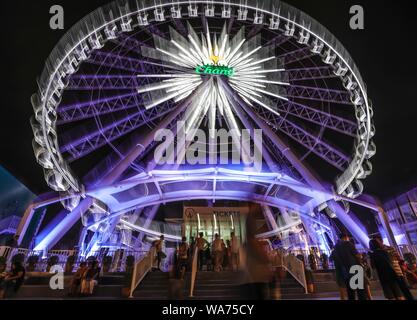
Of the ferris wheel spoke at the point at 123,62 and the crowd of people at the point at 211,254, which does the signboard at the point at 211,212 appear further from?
the crowd of people at the point at 211,254

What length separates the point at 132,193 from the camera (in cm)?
2167

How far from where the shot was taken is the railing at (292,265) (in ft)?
25.0

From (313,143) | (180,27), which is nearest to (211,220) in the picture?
(313,143)

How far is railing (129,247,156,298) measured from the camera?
7492mm

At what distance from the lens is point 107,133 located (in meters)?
17.9

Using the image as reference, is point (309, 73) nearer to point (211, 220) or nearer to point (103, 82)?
point (103, 82)

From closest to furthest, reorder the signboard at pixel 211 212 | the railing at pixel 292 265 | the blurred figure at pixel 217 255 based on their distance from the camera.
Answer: the railing at pixel 292 265
the blurred figure at pixel 217 255
the signboard at pixel 211 212

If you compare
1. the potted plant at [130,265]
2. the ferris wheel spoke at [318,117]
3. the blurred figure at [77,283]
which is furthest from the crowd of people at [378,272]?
the ferris wheel spoke at [318,117]

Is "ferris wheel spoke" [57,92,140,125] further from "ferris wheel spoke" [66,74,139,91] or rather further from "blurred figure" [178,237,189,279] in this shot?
"blurred figure" [178,237,189,279]

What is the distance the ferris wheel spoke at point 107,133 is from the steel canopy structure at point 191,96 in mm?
75

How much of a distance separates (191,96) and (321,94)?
759 cm

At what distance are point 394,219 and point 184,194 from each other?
20.9 meters

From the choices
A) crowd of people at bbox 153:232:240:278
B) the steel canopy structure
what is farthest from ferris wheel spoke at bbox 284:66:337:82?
crowd of people at bbox 153:232:240:278

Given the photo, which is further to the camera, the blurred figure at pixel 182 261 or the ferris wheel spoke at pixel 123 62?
the ferris wheel spoke at pixel 123 62
